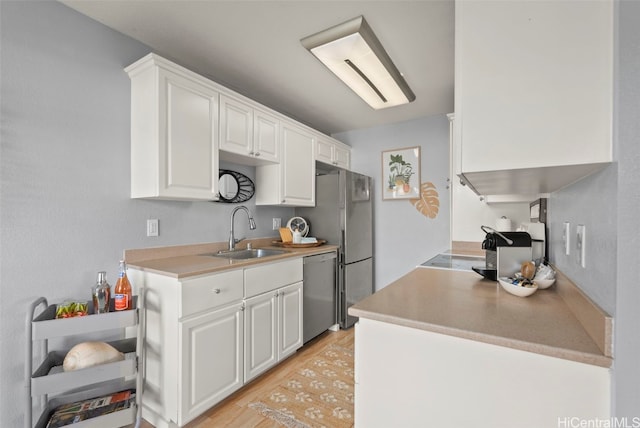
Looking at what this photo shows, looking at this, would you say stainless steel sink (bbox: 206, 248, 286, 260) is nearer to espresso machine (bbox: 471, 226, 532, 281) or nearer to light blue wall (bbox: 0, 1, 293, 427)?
light blue wall (bbox: 0, 1, 293, 427)

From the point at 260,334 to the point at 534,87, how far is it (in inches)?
77.1

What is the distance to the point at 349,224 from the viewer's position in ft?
9.46

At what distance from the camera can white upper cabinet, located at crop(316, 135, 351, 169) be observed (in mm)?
3029

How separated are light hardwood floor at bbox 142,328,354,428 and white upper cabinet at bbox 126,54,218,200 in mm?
1319

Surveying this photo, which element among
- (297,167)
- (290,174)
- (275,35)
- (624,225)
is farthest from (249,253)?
(624,225)

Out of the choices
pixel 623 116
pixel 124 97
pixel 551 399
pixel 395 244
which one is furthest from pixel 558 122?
pixel 395 244

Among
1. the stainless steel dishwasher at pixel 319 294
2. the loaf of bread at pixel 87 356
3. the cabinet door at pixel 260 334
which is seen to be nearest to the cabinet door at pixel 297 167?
the stainless steel dishwasher at pixel 319 294

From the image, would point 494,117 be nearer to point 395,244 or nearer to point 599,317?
point 599,317

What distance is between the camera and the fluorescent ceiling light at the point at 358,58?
165cm

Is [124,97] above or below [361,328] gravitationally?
above

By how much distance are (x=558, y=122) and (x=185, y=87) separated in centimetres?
188

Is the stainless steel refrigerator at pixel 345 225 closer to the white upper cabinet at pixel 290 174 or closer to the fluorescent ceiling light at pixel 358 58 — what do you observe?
the white upper cabinet at pixel 290 174

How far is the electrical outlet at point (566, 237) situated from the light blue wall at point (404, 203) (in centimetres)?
199

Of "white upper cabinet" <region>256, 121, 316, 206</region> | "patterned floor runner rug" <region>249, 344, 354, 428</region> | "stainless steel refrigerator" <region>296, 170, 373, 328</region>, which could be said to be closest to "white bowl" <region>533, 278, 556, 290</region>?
"patterned floor runner rug" <region>249, 344, 354, 428</region>
